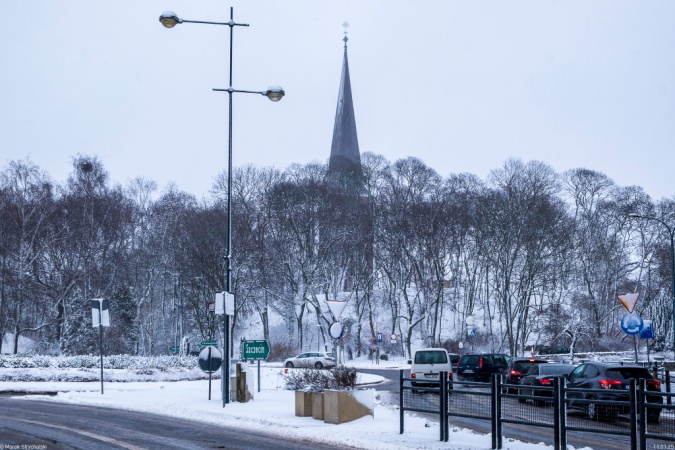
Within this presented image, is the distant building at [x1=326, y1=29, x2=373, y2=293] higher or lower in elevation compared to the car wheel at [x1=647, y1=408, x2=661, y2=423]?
higher

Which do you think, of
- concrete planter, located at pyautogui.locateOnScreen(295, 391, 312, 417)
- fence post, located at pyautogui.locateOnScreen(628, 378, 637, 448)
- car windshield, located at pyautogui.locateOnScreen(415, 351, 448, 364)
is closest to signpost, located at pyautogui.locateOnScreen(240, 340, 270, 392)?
concrete planter, located at pyautogui.locateOnScreen(295, 391, 312, 417)

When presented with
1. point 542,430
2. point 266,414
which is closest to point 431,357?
point 266,414

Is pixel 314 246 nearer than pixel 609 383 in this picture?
No

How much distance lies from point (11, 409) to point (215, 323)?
36.8m

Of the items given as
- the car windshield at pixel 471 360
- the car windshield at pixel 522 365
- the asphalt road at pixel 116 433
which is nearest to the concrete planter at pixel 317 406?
the asphalt road at pixel 116 433

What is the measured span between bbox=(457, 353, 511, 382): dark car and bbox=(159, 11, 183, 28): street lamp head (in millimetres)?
22552

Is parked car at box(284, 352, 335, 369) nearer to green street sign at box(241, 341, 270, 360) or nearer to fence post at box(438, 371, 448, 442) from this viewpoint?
green street sign at box(241, 341, 270, 360)

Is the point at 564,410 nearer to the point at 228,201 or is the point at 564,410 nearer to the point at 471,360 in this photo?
the point at 228,201

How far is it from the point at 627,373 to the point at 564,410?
34.0ft

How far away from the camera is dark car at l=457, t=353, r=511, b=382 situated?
35.6m

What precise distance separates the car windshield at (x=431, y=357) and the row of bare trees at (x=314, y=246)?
951 inches

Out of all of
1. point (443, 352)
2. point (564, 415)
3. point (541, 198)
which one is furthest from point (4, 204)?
point (564, 415)

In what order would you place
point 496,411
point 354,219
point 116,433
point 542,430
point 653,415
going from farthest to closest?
1. point 354,219
2. point 542,430
3. point 116,433
4. point 496,411
5. point 653,415

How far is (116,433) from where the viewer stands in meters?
13.9
